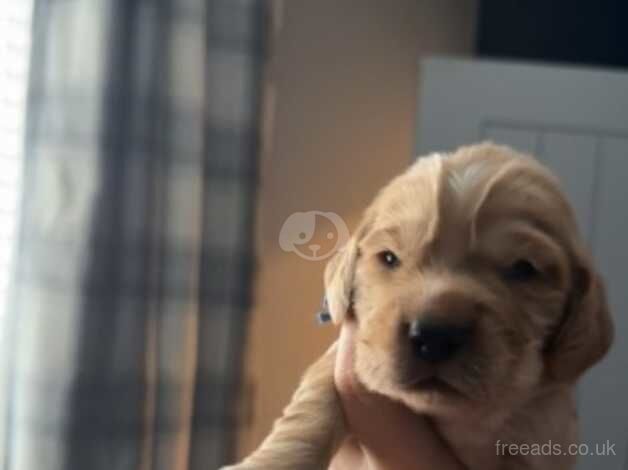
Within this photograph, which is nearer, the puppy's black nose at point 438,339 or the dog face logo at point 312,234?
the puppy's black nose at point 438,339

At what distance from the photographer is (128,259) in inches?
70.1

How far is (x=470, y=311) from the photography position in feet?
2.92

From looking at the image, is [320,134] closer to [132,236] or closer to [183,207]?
[183,207]

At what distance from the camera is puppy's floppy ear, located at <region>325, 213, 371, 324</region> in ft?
3.66

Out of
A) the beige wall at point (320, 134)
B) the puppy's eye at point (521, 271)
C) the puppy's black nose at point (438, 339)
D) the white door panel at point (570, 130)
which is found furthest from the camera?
the beige wall at point (320, 134)

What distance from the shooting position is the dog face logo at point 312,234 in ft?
6.77

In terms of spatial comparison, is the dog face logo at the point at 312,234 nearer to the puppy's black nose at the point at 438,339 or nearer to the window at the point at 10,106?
the window at the point at 10,106

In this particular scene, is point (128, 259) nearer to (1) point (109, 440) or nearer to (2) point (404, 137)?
(1) point (109, 440)

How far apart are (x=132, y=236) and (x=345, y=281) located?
835 mm

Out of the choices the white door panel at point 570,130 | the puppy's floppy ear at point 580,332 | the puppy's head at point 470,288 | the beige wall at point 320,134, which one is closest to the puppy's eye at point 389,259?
the puppy's head at point 470,288

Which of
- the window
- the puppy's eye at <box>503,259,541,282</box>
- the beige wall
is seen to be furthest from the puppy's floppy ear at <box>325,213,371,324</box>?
the beige wall

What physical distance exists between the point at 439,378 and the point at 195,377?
1201 mm

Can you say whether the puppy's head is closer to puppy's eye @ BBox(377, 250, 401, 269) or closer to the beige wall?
puppy's eye @ BBox(377, 250, 401, 269)

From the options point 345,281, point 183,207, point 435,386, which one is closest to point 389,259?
point 345,281
